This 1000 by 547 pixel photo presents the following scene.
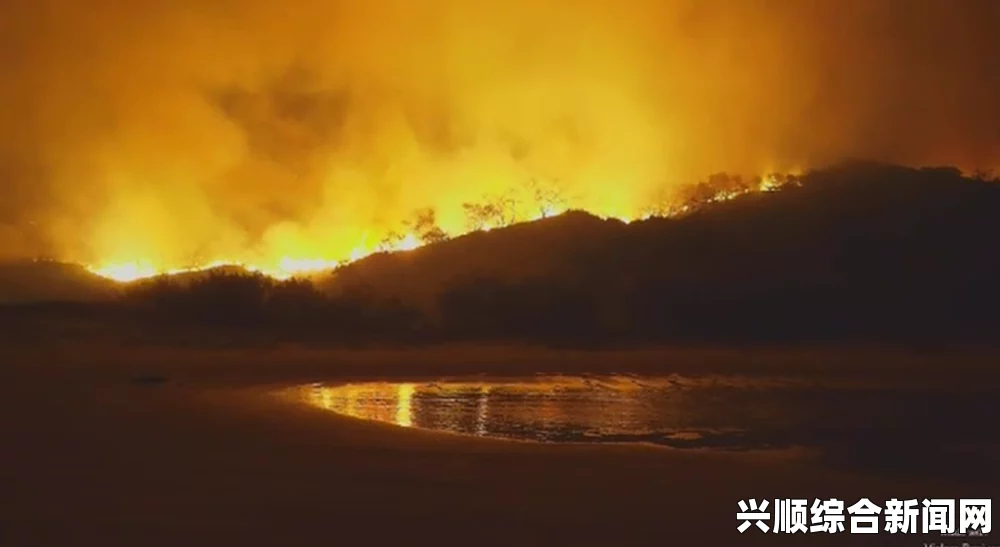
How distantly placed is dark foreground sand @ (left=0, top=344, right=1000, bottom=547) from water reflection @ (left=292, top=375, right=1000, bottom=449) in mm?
1476

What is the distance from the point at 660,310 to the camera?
42.0 metres

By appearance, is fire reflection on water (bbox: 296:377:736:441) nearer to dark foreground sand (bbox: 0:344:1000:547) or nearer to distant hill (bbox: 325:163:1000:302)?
dark foreground sand (bbox: 0:344:1000:547)

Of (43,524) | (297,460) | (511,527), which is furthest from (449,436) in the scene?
(43,524)

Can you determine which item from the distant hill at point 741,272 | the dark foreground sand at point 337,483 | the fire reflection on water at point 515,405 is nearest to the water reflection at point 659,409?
the fire reflection on water at point 515,405

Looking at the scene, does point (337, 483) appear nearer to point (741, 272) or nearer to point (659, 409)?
point (659, 409)

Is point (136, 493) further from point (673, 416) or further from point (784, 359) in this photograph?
point (784, 359)

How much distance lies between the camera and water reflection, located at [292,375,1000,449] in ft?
76.2

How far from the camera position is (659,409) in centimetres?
2728

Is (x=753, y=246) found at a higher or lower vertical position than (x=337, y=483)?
higher

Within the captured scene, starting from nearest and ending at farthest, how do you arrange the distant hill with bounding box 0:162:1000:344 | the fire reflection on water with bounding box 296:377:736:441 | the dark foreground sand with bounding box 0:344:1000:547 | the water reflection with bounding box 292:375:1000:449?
the dark foreground sand with bounding box 0:344:1000:547
the water reflection with bounding box 292:375:1000:449
the fire reflection on water with bounding box 296:377:736:441
the distant hill with bounding box 0:162:1000:344

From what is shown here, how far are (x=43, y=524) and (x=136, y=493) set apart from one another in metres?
2.01

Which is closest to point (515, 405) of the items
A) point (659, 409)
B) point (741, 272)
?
point (659, 409)

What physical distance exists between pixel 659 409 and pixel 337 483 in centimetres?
1204

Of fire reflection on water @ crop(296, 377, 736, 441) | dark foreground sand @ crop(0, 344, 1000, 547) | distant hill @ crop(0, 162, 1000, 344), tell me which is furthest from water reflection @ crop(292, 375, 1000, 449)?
distant hill @ crop(0, 162, 1000, 344)
